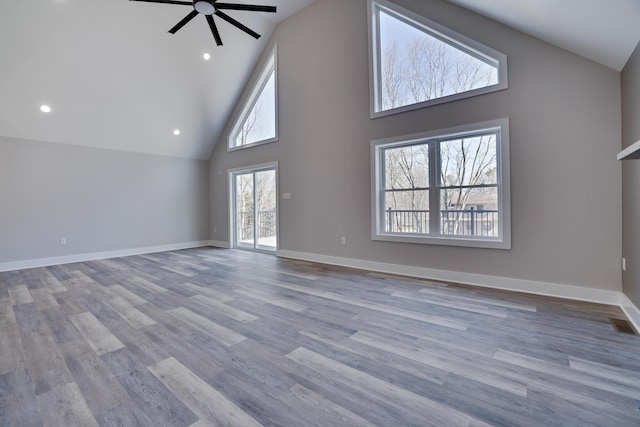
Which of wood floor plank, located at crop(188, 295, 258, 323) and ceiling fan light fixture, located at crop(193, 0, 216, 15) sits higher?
ceiling fan light fixture, located at crop(193, 0, 216, 15)

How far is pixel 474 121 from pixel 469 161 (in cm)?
51

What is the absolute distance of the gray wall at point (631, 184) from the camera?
250 cm

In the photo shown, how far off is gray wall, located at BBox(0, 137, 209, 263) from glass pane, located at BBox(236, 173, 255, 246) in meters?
1.26

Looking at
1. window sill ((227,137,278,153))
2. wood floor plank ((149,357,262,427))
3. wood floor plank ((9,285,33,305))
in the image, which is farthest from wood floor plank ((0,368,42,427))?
window sill ((227,137,278,153))

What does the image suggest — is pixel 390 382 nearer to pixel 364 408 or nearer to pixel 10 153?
pixel 364 408

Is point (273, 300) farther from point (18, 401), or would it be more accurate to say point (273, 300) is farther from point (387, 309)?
point (18, 401)

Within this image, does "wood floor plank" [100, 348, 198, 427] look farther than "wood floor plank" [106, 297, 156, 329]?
No

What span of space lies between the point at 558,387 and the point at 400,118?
3592mm

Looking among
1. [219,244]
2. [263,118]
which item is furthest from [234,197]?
[263,118]

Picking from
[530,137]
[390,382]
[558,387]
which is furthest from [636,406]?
[530,137]

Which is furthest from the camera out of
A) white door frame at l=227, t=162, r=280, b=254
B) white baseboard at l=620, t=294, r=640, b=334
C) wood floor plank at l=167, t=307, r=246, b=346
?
white door frame at l=227, t=162, r=280, b=254

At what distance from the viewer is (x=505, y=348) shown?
6.97 feet

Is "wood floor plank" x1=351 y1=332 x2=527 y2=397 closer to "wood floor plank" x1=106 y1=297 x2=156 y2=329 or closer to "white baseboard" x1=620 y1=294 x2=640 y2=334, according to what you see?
"white baseboard" x1=620 y1=294 x2=640 y2=334

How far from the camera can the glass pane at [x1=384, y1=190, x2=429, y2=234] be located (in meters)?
4.25
